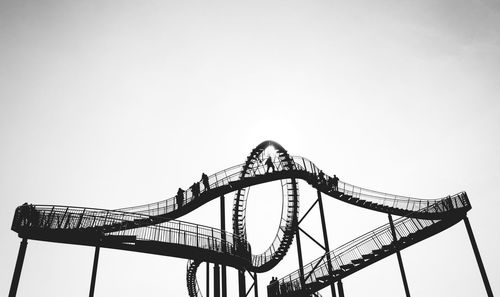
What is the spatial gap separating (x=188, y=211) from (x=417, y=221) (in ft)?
34.5

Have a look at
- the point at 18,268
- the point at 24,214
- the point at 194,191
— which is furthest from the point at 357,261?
the point at 24,214

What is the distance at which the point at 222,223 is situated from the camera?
48.3 ft

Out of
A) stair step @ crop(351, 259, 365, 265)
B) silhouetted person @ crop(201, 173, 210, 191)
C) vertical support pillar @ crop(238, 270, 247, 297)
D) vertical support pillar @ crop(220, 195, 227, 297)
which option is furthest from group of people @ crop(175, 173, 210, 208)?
stair step @ crop(351, 259, 365, 265)

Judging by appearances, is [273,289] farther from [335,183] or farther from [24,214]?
[24,214]

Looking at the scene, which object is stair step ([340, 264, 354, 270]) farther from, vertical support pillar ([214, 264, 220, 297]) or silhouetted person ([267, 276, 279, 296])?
vertical support pillar ([214, 264, 220, 297])

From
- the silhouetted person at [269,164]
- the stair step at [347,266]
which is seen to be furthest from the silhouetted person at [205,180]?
the stair step at [347,266]

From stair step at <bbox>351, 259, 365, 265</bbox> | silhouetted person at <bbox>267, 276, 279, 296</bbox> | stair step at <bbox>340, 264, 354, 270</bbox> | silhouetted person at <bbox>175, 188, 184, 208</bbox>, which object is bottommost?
silhouetted person at <bbox>267, 276, 279, 296</bbox>

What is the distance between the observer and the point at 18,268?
1020 centimetres

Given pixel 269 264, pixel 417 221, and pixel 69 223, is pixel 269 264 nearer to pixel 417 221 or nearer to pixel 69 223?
pixel 417 221

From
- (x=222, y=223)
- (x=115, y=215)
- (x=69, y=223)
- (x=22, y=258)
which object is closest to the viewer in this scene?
(x=22, y=258)

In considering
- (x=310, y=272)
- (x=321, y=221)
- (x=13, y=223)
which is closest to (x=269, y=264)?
(x=321, y=221)

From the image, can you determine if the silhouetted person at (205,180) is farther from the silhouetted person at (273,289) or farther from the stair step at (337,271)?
the stair step at (337,271)

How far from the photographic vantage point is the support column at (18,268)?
983 cm

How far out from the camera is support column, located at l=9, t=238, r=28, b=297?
387 inches
